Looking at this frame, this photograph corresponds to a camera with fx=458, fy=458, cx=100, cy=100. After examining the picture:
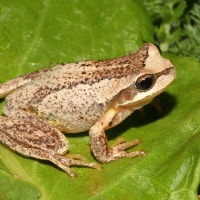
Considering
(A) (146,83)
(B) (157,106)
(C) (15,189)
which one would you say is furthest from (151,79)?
(C) (15,189)

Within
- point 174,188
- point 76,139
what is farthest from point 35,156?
point 174,188

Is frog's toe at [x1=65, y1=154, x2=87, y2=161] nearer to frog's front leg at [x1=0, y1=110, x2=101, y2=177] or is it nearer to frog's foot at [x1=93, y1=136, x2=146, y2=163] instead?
frog's front leg at [x1=0, y1=110, x2=101, y2=177]

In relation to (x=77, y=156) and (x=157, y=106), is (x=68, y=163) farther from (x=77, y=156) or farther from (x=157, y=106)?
(x=157, y=106)

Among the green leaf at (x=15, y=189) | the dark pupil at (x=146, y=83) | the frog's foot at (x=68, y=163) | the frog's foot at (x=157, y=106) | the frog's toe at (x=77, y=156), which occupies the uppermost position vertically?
the dark pupil at (x=146, y=83)

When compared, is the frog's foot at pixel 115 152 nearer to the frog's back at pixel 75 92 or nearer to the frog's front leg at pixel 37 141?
the frog's front leg at pixel 37 141

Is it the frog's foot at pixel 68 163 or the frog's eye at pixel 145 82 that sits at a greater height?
the frog's eye at pixel 145 82

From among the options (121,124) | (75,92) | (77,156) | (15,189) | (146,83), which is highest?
(146,83)

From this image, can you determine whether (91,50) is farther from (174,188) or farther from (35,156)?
(174,188)

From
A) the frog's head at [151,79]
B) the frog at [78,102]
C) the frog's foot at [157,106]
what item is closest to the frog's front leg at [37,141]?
the frog at [78,102]
